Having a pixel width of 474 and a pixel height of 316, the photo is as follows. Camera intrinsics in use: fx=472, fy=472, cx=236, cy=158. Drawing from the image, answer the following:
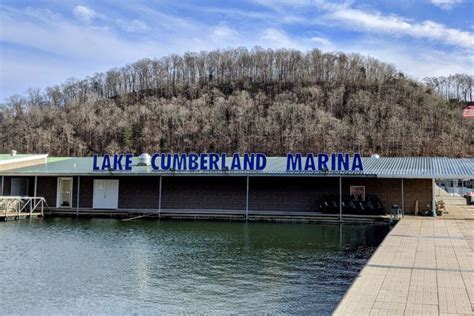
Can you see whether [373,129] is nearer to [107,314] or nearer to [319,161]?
[319,161]

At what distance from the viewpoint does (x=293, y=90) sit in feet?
247

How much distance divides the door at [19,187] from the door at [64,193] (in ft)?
8.14

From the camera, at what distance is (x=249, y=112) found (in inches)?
2689

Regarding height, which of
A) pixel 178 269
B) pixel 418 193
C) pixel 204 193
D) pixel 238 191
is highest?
pixel 418 193

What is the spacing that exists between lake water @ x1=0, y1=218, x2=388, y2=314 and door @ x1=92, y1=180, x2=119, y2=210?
6.70 meters

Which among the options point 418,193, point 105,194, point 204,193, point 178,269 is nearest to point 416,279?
point 178,269

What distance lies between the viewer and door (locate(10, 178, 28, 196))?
26609mm

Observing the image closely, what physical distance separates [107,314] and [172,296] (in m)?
1.38

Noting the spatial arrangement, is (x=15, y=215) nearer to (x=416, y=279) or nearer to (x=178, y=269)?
(x=178, y=269)

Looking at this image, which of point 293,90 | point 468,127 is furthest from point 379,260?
point 293,90

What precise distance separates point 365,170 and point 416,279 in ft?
46.7

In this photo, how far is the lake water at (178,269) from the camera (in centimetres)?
777

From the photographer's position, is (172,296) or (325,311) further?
(172,296)

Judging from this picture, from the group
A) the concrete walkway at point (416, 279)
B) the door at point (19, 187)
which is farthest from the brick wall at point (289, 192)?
the door at point (19, 187)
